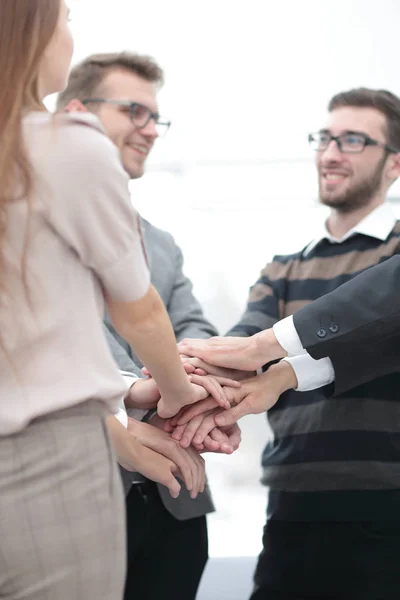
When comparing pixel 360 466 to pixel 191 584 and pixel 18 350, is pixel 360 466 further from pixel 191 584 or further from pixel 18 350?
pixel 18 350

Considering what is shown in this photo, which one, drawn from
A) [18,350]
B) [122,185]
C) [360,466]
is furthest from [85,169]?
[360,466]

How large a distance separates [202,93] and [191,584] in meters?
2.26

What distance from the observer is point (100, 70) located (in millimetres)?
2408

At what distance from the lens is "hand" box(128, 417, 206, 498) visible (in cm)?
178

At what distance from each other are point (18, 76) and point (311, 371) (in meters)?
1.21

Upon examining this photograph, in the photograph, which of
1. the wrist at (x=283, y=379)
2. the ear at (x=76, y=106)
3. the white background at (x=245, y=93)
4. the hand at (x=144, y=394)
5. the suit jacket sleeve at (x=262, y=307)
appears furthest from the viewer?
the white background at (x=245, y=93)

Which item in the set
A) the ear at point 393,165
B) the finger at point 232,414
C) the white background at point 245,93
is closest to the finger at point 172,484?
the finger at point 232,414

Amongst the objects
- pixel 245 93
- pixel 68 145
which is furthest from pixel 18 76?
pixel 245 93

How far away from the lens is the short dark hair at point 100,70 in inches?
94.0

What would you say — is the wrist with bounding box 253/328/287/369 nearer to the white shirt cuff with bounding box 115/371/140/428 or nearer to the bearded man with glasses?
the bearded man with glasses

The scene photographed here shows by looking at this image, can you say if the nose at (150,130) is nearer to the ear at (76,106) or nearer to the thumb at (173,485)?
the ear at (76,106)

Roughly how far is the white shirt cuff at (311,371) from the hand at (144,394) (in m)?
0.37

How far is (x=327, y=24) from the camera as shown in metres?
3.52

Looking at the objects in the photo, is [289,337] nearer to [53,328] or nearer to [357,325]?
[357,325]
